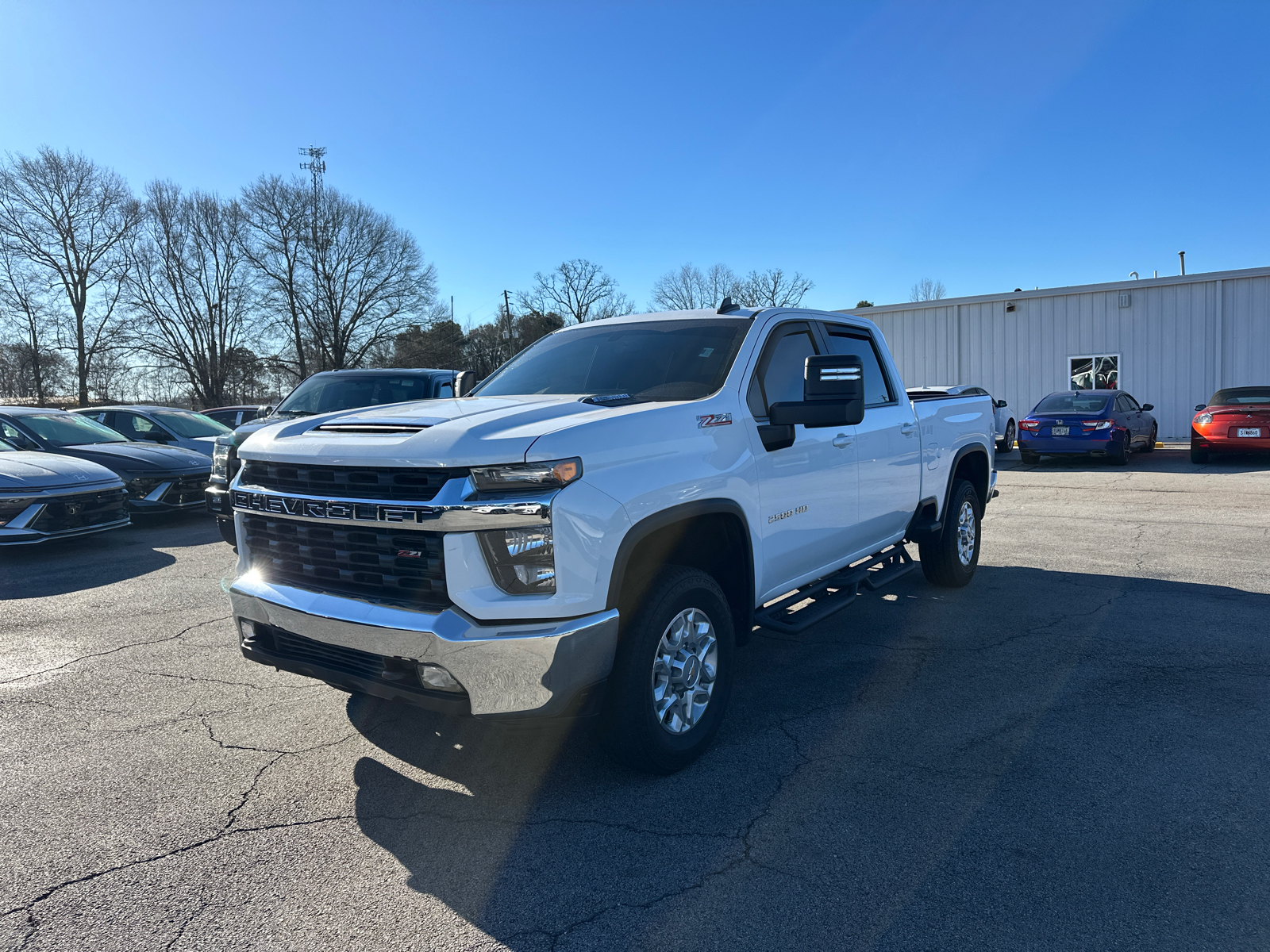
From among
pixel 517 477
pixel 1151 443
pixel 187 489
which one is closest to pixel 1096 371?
pixel 1151 443

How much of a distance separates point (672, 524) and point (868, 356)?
8.82 ft

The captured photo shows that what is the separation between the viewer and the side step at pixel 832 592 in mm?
4070

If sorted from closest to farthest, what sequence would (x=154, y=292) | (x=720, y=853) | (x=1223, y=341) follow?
(x=720, y=853)
(x=1223, y=341)
(x=154, y=292)

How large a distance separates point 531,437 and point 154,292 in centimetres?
4823

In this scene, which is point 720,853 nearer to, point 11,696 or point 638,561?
point 638,561

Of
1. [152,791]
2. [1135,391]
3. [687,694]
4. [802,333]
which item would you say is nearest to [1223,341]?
[1135,391]

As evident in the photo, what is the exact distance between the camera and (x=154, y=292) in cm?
4353

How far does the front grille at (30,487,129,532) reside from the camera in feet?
27.7

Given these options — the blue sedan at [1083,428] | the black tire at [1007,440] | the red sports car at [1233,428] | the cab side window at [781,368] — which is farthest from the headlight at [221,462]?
the black tire at [1007,440]

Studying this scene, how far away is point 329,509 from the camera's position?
3166 mm

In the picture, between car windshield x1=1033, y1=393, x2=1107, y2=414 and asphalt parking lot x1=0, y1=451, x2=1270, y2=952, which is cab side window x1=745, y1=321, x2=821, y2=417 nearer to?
asphalt parking lot x1=0, y1=451, x2=1270, y2=952

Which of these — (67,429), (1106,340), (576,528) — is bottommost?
(576,528)

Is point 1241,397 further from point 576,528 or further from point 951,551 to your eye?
point 576,528

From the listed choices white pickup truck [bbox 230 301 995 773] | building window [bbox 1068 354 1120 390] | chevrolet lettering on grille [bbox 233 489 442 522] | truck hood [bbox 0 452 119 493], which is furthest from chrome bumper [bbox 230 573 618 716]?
building window [bbox 1068 354 1120 390]
